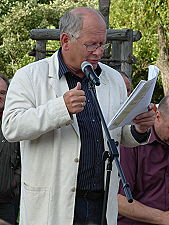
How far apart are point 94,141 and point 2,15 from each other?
20.6 metres

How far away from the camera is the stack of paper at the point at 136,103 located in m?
3.48

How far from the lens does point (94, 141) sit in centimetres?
378

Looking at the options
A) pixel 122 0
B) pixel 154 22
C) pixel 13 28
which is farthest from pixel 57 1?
pixel 154 22

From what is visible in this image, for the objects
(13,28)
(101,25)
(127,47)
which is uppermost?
(101,25)

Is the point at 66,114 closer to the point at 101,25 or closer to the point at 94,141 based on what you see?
the point at 94,141

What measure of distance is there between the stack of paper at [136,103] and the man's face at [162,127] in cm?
72

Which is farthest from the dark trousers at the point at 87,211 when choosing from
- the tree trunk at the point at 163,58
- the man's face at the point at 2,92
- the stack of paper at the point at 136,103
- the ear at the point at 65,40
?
the tree trunk at the point at 163,58

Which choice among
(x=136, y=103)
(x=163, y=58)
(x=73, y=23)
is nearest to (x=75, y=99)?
(x=136, y=103)

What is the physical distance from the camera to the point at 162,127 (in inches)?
176

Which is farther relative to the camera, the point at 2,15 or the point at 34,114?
the point at 2,15

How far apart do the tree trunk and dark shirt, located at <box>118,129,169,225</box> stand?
13.9 meters

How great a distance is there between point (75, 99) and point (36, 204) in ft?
2.32

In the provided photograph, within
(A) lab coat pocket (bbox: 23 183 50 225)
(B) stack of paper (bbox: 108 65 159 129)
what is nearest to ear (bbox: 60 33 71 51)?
(B) stack of paper (bbox: 108 65 159 129)

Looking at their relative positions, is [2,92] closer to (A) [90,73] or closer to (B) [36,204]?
(B) [36,204]
